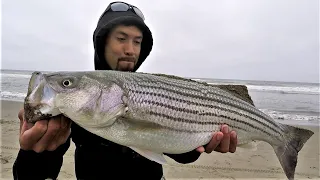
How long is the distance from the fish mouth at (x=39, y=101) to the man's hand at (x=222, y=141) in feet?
4.97

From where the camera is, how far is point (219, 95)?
3.23 m

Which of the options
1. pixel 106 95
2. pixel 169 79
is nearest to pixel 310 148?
pixel 169 79

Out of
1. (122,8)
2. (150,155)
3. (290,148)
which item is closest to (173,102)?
(150,155)

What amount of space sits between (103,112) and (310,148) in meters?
10.8

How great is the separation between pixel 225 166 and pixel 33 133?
701 cm

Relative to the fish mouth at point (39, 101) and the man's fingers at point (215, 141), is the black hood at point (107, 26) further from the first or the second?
the man's fingers at point (215, 141)

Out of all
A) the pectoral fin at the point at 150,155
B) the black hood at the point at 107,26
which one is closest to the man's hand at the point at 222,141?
the pectoral fin at the point at 150,155

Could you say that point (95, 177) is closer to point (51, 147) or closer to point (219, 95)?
point (51, 147)

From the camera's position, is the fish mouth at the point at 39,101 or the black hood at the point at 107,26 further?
the black hood at the point at 107,26

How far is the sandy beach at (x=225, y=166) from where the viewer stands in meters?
7.51

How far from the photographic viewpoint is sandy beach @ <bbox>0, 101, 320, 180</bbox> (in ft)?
24.6

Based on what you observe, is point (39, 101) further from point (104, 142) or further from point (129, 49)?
point (129, 49)

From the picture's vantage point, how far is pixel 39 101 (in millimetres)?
2314

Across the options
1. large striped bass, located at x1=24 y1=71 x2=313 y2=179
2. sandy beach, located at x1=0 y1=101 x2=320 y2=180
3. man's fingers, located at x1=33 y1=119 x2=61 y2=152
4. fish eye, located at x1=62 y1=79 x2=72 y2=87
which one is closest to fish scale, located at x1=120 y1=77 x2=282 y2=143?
large striped bass, located at x1=24 y1=71 x2=313 y2=179
